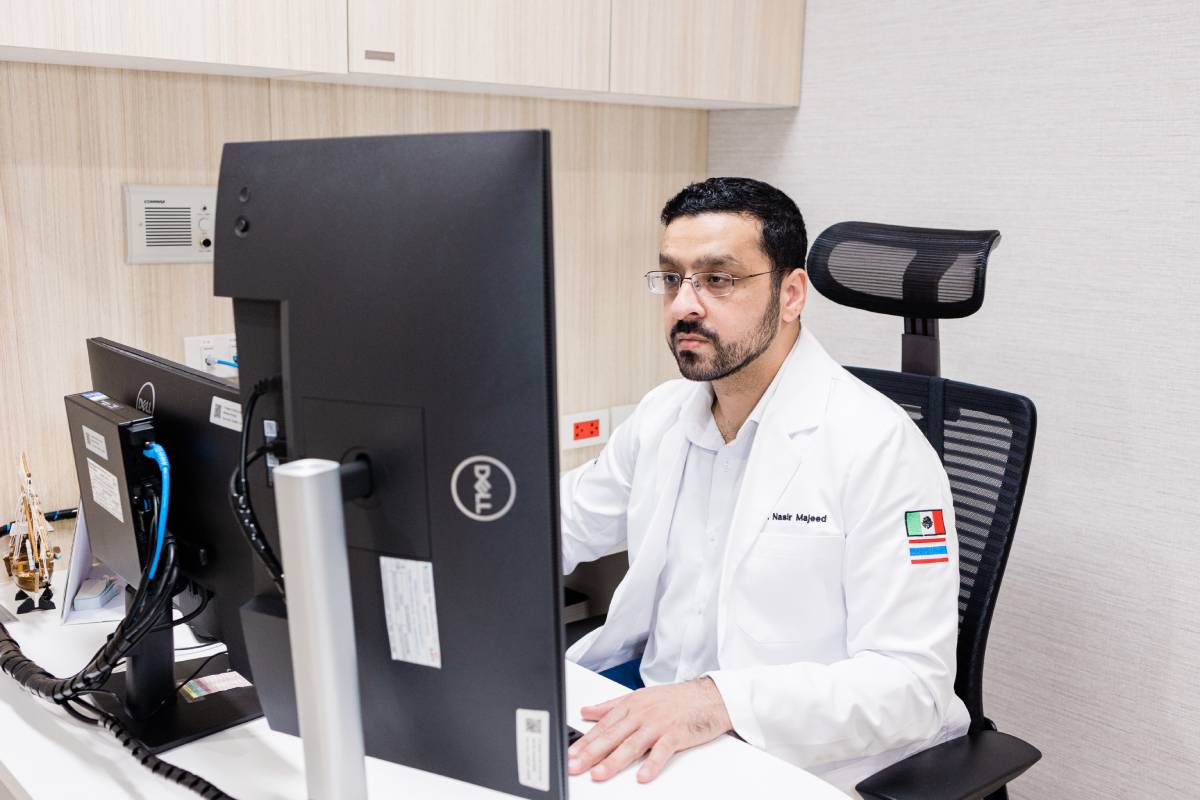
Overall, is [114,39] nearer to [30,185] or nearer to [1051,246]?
[30,185]

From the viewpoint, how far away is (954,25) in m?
2.30

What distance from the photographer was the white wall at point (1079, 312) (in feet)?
6.55

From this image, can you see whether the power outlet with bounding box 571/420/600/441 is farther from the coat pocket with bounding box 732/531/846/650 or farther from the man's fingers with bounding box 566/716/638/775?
the man's fingers with bounding box 566/716/638/775

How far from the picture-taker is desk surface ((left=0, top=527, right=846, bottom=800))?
111cm

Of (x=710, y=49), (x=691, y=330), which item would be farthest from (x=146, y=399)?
(x=710, y=49)

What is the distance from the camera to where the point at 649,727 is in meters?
1.19

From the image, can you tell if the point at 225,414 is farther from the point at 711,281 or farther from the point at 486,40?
the point at 486,40

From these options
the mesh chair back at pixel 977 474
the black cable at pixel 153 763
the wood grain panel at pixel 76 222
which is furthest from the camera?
the wood grain panel at pixel 76 222

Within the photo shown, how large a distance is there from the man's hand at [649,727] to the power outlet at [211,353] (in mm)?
1186

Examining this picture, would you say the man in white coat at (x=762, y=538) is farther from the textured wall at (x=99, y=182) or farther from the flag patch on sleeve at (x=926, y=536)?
the textured wall at (x=99, y=182)

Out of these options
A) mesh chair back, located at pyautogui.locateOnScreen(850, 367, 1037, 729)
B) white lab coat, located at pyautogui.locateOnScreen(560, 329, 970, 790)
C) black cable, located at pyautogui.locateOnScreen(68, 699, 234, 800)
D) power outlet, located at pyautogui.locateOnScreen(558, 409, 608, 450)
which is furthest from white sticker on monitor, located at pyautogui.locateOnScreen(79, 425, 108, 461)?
power outlet, located at pyautogui.locateOnScreen(558, 409, 608, 450)

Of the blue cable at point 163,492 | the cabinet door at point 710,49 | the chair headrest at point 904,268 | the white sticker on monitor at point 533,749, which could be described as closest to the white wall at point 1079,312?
the cabinet door at point 710,49

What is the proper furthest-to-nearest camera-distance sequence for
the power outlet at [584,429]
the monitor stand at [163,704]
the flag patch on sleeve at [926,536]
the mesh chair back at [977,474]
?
the power outlet at [584,429], the mesh chair back at [977,474], the flag patch on sleeve at [926,536], the monitor stand at [163,704]

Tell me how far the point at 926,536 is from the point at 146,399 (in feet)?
3.47
